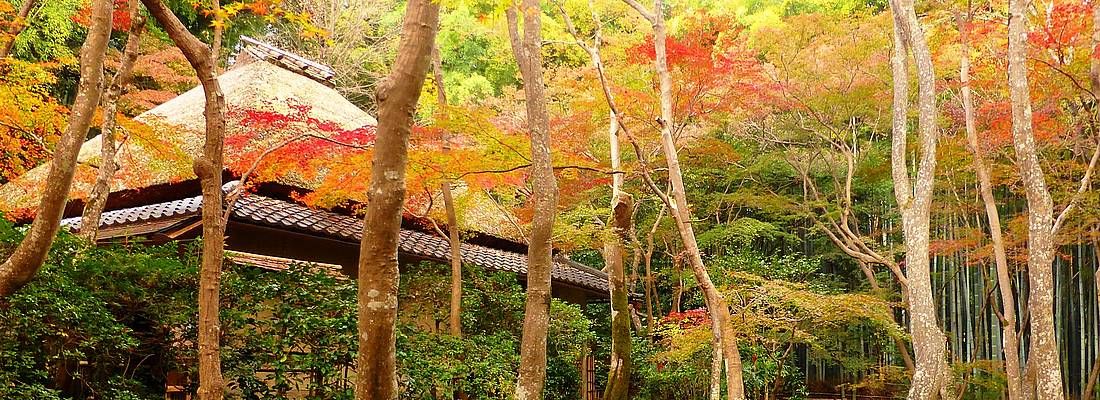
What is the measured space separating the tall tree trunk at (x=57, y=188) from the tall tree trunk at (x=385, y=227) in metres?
1.28

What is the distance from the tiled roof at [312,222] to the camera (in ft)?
25.3

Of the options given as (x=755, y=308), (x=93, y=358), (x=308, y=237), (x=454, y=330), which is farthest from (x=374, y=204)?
(x=755, y=308)

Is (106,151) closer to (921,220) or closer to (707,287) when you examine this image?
(707,287)

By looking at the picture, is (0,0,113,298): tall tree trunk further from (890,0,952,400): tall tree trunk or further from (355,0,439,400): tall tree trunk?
(890,0,952,400): tall tree trunk

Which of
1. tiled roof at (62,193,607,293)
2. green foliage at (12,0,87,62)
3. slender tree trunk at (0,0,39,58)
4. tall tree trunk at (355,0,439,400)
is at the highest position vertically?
green foliage at (12,0,87,62)

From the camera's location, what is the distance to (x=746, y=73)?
1084 cm

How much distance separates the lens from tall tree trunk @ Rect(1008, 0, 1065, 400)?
6.70 metres

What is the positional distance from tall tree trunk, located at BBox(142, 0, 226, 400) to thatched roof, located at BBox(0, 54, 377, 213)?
2.59 metres

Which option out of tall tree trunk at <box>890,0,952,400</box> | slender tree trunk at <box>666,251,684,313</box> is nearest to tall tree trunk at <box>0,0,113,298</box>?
tall tree trunk at <box>890,0,952,400</box>

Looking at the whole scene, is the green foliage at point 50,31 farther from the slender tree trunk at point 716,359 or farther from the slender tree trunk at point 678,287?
the slender tree trunk at point 716,359

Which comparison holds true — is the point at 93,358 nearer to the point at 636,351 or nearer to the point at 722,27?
the point at 636,351

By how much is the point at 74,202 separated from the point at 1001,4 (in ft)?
37.9

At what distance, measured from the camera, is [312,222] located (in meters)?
8.41

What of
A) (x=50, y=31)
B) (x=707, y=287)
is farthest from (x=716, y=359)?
(x=50, y=31)
